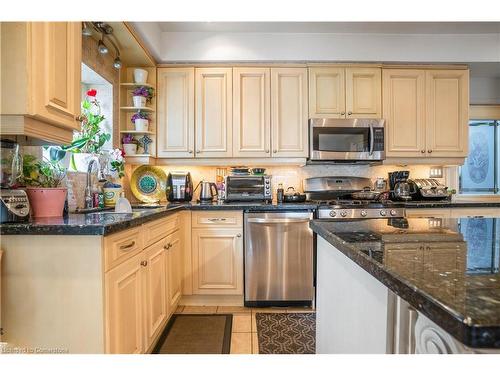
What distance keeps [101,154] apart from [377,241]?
228 centimetres

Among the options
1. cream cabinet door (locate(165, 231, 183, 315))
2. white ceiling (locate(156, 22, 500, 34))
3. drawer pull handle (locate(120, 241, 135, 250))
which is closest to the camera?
drawer pull handle (locate(120, 241, 135, 250))

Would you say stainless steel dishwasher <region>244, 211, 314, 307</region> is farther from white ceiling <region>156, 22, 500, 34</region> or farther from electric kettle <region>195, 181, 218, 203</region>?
white ceiling <region>156, 22, 500, 34</region>

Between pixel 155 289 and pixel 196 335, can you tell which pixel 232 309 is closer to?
pixel 196 335

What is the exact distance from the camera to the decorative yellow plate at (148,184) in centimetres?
317

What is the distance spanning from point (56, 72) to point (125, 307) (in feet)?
3.72

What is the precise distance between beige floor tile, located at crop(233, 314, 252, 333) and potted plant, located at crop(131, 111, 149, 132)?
188 centimetres

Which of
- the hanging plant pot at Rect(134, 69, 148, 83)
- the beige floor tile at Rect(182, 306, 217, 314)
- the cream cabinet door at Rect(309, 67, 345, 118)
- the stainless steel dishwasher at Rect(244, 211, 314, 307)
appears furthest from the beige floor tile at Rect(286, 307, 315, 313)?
the hanging plant pot at Rect(134, 69, 148, 83)

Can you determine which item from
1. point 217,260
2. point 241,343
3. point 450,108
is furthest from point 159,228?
point 450,108

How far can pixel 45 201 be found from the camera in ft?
5.15

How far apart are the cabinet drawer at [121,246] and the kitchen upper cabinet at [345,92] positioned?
6.84 feet

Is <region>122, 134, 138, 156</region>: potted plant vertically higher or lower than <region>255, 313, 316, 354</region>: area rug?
higher

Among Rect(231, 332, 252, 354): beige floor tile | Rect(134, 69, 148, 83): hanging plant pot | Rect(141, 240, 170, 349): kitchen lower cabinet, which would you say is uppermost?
Rect(134, 69, 148, 83): hanging plant pot

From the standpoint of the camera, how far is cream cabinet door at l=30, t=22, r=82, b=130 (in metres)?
1.29
